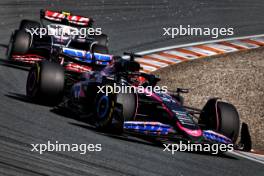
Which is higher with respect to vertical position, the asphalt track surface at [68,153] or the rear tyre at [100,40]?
the rear tyre at [100,40]

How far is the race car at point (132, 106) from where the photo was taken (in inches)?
483

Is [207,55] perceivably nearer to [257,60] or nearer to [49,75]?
[257,60]

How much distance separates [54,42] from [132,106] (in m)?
6.82

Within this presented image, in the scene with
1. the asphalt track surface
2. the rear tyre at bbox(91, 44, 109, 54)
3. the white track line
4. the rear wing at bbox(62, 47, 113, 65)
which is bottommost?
the white track line

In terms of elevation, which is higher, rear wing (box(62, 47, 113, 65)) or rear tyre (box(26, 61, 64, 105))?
rear wing (box(62, 47, 113, 65))

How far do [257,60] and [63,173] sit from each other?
1320cm

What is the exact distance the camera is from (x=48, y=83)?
1397 centimetres

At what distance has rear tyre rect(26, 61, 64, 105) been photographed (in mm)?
13953

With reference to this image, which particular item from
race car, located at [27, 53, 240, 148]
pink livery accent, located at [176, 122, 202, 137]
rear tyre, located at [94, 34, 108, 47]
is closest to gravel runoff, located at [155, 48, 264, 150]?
rear tyre, located at [94, 34, 108, 47]

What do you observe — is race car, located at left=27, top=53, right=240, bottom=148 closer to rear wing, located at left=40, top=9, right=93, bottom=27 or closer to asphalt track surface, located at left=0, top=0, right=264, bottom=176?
asphalt track surface, located at left=0, top=0, right=264, bottom=176

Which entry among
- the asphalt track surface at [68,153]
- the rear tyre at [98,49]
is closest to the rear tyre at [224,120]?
the asphalt track surface at [68,153]

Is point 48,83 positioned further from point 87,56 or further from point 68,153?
point 68,153

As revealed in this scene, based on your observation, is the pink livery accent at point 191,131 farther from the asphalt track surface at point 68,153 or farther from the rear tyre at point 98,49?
the rear tyre at point 98,49

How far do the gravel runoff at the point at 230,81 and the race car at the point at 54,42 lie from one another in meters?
2.16
